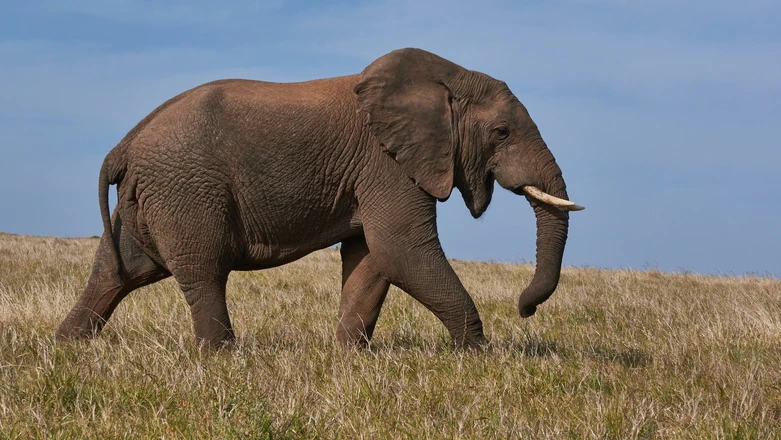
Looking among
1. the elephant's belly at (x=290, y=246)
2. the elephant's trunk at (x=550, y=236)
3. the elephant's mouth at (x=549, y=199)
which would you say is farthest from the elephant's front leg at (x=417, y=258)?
the elephant's mouth at (x=549, y=199)

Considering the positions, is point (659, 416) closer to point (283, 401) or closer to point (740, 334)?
point (283, 401)

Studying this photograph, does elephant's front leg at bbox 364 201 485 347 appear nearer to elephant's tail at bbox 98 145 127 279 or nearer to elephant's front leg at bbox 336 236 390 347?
elephant's front leg at bbox 336 236 390 347

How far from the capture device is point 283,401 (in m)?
5.01

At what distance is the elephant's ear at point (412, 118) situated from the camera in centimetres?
718

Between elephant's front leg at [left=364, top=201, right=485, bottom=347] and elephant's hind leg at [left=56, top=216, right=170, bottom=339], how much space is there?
2.08 meters

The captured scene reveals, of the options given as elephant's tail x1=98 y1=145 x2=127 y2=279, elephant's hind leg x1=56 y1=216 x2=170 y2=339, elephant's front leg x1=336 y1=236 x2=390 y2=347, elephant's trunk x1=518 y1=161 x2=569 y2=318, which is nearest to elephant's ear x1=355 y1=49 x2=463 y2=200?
elephant's trunk x1=518 y1=161 x2=569 y2=318

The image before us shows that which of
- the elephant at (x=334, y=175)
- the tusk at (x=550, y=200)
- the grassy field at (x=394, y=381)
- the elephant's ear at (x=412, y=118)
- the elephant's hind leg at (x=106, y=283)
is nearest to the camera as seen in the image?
the grassy field at (x=394, y=381)

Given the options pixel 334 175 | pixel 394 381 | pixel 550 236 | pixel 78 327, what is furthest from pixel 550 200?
pixel 78 327

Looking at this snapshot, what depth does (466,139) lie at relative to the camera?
7426 millimetres

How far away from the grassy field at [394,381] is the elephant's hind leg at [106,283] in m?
0.29

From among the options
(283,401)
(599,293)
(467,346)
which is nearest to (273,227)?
(467,346)

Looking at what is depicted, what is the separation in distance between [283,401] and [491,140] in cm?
328

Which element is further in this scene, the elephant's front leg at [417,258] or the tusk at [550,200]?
the tusk at [550,200]

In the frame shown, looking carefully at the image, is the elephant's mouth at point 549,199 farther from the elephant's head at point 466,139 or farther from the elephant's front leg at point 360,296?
the elephant's front leg at point 360,296
